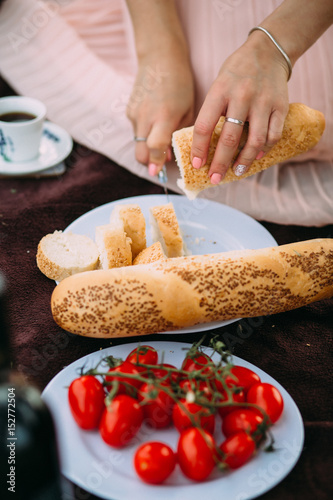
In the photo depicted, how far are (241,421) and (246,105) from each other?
0.78 metres

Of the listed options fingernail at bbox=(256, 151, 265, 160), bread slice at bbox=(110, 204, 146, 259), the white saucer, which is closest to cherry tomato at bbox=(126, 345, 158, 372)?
bread slice at bbox=(110, 204, 146, 259)

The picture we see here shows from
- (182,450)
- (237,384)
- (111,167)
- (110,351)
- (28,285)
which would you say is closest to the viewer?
(182,450)

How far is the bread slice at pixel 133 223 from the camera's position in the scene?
129 cm

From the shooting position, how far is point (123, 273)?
3.51 feet

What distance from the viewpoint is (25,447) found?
0.64m

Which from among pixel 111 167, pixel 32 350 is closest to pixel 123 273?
A: pixel 32 350

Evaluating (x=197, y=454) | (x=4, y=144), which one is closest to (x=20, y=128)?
(x=4, y=144)

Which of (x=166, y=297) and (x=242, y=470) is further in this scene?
(x=166, y=297)

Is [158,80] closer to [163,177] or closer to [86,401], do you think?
[163,177]

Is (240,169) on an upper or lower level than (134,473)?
upper

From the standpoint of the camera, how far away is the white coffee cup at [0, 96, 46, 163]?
5.22 feet

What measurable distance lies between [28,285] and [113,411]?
54cm

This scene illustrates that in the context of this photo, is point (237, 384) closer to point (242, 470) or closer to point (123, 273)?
point (242, 470)

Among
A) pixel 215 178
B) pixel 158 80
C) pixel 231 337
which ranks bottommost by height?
pixel 231 337
